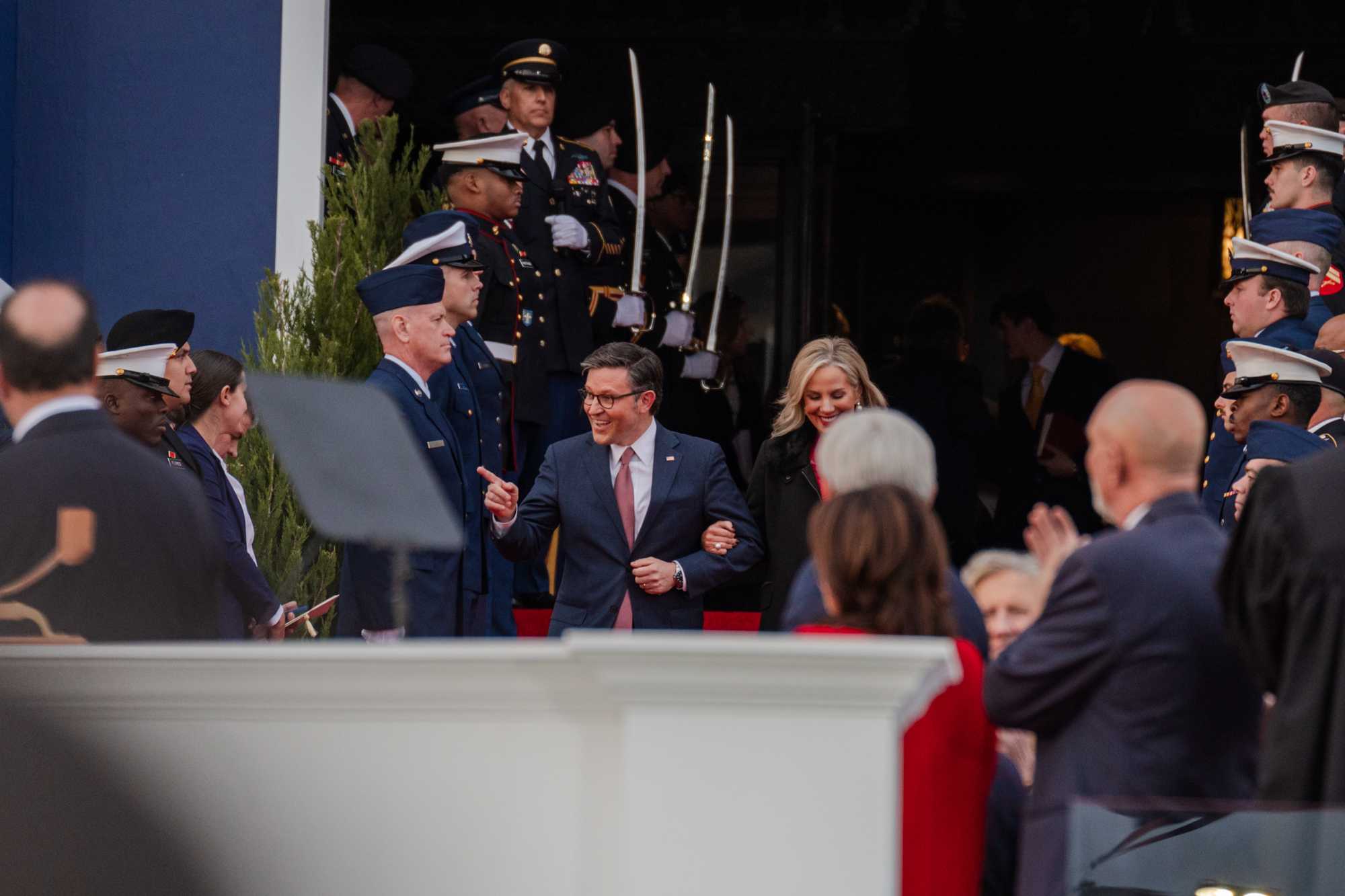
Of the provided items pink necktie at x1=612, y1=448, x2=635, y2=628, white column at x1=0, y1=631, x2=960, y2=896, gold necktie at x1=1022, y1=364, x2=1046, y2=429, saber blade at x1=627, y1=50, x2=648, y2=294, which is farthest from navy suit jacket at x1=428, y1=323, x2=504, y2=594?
gold necktie at x1=1022, y1=364, x2=1046, y2=429

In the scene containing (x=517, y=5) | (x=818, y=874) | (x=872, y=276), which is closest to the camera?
(x=818, y=874)

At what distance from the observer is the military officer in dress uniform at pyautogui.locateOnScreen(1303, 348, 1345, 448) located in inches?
237

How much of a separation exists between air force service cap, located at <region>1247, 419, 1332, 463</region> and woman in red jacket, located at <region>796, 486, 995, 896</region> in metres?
2.60

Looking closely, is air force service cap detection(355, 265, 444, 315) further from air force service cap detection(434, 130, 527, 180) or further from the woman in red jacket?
the woman in red jacket

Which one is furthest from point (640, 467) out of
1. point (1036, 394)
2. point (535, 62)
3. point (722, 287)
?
point (1036, 394)

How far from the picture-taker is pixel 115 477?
3553 millimetres

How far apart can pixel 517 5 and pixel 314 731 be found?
24.4 feet

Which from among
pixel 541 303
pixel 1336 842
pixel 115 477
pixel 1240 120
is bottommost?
pixel 1336 842

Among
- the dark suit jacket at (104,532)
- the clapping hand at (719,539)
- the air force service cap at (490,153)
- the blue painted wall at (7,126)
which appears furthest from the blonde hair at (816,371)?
the blue painted wall at (7,126)

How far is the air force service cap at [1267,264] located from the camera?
21.2 feet

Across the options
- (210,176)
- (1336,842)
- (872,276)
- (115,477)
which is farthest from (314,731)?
(872,276)

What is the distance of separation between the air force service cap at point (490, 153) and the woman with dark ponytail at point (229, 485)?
1316 millimetres

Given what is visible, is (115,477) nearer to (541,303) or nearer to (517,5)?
(541,303)

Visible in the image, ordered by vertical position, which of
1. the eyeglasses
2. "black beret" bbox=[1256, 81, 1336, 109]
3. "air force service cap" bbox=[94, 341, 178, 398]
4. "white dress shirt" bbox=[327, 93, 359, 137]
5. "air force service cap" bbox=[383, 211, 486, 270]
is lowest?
the eyeglasses
